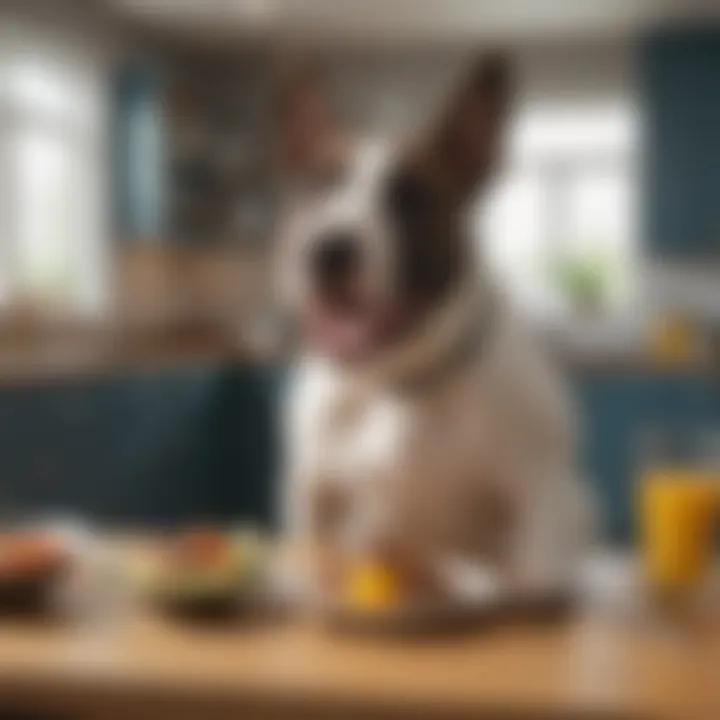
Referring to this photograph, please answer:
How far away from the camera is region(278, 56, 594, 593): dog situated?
0.62 metres

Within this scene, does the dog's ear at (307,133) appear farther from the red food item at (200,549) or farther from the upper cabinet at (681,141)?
the upper cabinet at (681,141)

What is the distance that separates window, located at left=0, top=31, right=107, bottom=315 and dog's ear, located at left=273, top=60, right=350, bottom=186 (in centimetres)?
23

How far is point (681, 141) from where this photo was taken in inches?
55.3

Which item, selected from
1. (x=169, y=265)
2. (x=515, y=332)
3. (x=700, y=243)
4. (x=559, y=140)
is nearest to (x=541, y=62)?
(x=559, y=140)

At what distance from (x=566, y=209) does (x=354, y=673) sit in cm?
43

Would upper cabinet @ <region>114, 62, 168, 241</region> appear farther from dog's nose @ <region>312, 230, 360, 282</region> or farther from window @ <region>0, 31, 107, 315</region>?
dog's nose @ <region>312, 230, 360, 282</region>

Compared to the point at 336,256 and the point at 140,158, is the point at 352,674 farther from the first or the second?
the point at 140,158

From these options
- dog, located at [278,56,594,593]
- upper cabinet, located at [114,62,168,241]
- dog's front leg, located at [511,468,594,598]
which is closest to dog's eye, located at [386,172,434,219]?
dog, located at [278,56,594,593]

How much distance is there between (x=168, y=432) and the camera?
0.97 meters

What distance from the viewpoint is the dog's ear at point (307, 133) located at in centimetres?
66

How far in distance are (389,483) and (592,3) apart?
0.39 m

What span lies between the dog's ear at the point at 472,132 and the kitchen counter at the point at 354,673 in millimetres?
218

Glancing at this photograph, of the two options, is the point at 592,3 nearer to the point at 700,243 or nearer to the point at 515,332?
the point at 515,332

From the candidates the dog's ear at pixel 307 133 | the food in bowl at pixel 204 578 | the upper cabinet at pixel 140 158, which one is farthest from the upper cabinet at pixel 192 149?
the food in bowl at pixel 204 578
